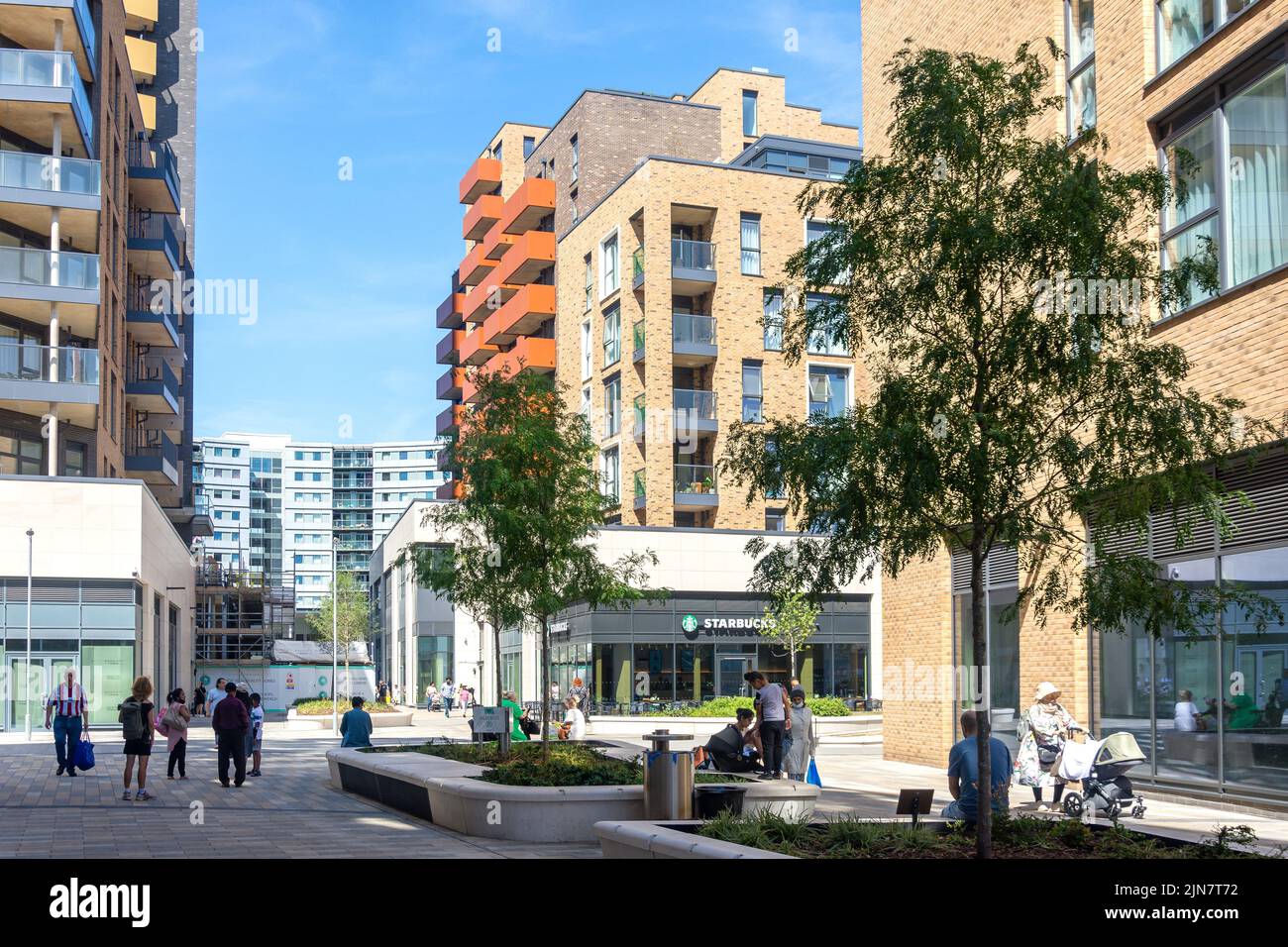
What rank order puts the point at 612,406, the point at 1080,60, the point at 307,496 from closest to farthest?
the point at 1080,60 < the point at 612,406 < the point at 307,496

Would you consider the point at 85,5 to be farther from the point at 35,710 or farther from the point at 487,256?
the point at 487,256

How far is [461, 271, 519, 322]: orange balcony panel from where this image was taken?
231 ft

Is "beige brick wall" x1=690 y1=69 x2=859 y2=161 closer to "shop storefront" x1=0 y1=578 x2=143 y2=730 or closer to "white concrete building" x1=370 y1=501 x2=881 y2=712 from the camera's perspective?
"white concrete building" x1=370 y1=501 x2=881 y2=712

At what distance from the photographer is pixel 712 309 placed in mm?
52562

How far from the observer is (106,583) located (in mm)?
40188

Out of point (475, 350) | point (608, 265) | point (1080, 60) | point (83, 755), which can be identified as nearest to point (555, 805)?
point (83, 755)

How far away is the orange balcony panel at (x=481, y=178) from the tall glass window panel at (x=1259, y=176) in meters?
60.5

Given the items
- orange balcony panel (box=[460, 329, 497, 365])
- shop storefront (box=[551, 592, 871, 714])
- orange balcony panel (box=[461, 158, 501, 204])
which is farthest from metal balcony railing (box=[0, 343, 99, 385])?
orange balcony panel (box=[461, 158, 501, 204])

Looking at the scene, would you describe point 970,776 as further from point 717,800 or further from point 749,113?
point 749,113

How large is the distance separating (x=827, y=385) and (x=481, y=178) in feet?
100.0

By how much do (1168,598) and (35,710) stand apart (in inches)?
1418

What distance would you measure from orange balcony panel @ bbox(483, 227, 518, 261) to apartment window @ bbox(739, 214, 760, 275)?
67.5 ft

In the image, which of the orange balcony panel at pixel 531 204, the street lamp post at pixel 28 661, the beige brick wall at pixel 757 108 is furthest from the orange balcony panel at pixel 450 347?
the street lamp post at pixel 28 661
